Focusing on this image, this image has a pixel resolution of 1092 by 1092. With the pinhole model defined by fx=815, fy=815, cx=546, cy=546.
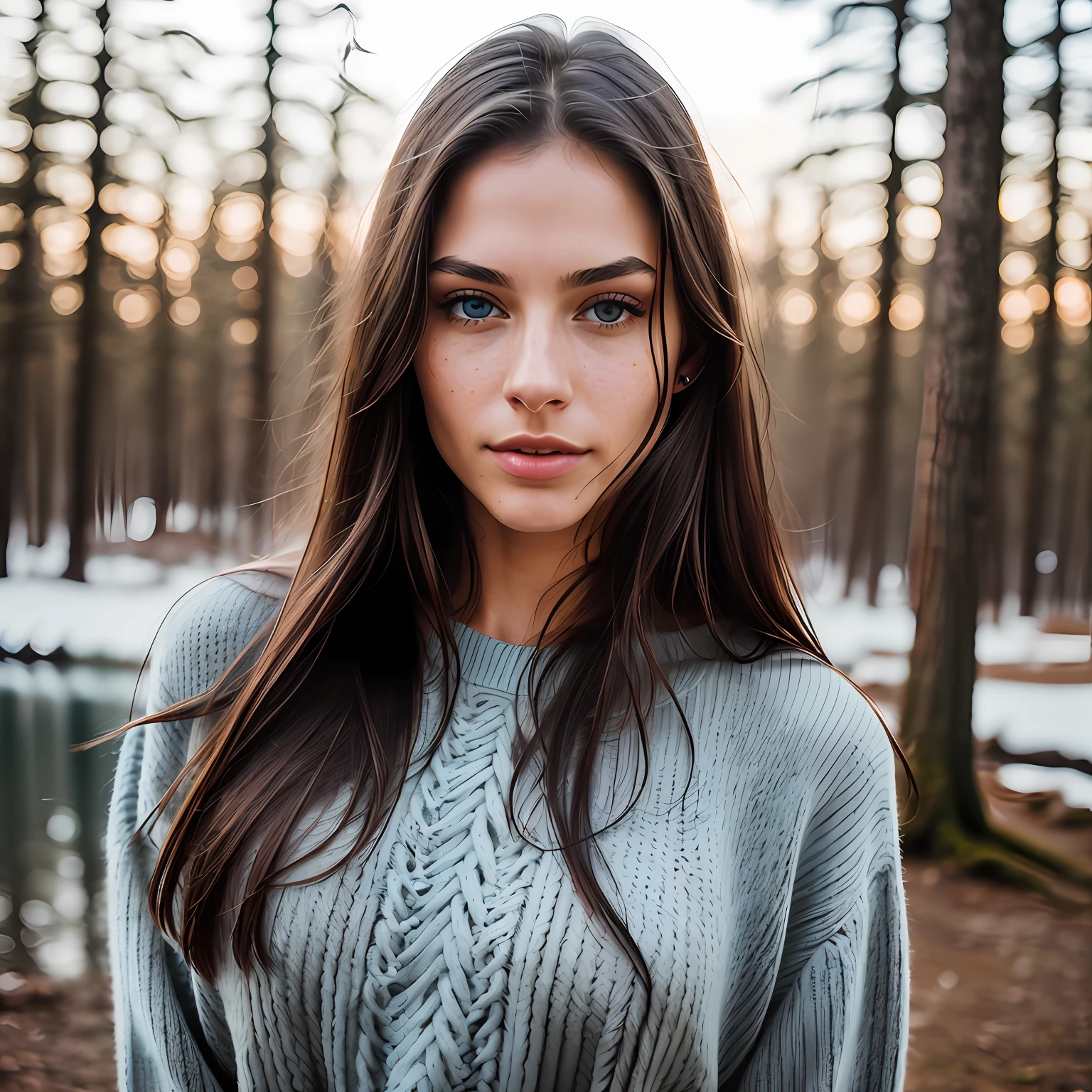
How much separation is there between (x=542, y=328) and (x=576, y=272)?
0.06 meters

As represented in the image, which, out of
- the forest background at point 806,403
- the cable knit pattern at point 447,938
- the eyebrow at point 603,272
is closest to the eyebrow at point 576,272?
the eyebrow at point 603,272

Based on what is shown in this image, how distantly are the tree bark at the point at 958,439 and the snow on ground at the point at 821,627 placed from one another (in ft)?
1.05

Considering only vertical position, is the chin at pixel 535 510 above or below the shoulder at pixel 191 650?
above

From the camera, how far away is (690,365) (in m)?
0.93

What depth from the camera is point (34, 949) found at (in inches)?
102

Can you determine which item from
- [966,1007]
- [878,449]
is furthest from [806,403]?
[966,1007]

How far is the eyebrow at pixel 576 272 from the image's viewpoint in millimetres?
792

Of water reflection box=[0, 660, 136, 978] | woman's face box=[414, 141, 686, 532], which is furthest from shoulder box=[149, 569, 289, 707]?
water reflection box=[0, 660, 136, 978]

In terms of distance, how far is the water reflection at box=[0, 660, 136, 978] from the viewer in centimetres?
261

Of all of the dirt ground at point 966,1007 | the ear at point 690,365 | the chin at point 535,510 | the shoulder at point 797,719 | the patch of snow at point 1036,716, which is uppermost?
the ear at point 690,365

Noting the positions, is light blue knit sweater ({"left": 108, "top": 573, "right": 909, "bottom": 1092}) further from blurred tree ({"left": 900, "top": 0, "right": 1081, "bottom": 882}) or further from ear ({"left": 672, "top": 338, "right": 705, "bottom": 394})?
blurred tree ({"left": 900, "top": 0, "right": 1081, "bottom": 882})

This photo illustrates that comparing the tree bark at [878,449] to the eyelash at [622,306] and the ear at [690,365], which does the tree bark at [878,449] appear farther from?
the eyelash at [622,306]

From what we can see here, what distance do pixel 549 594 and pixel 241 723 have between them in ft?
1.25

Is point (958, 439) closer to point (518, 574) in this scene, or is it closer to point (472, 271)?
point (518, 574)
